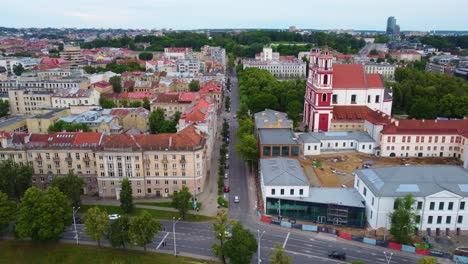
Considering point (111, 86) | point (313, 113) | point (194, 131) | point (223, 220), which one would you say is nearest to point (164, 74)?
point (111, 86)

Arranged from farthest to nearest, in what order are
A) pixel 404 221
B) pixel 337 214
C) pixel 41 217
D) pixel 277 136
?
pixel 277 136, pixel 337 214, pixel 404 221, pixel 41 217

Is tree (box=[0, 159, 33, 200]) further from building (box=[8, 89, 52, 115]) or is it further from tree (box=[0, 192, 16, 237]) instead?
building (box=[8, 89, 52, 115])

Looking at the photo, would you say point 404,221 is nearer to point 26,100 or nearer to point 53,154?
point 53,154

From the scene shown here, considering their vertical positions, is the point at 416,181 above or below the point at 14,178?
above

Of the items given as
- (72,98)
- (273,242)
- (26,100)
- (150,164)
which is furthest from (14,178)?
(26,100)

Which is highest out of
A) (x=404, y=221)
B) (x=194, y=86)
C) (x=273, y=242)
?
(x=194, y=86)

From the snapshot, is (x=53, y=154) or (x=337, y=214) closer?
(x=337, y=214)

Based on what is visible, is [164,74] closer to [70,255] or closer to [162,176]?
[162,176]
